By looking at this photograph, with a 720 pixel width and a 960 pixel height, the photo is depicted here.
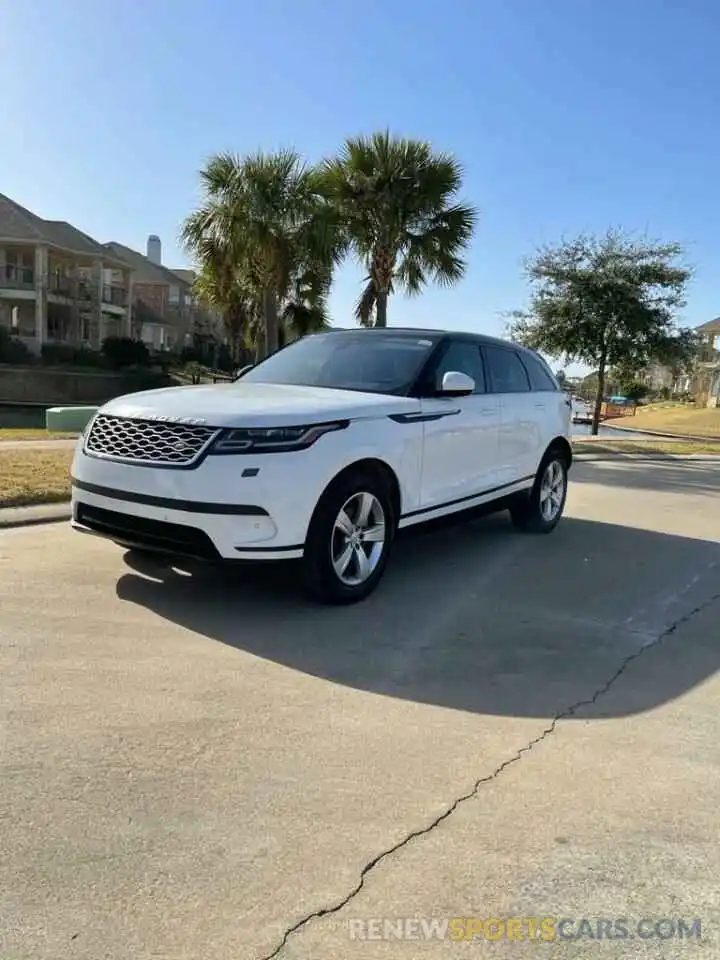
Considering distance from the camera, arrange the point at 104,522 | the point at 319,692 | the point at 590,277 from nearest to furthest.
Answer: the point at 319,692, the point at 104,522, the point at 590,277

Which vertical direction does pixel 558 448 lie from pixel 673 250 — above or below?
below

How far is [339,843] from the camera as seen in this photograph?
2.60 meters

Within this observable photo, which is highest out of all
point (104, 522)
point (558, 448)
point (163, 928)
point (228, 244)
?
point (228, 244)

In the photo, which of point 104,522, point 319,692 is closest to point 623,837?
point 319,692

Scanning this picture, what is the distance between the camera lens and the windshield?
582 cm

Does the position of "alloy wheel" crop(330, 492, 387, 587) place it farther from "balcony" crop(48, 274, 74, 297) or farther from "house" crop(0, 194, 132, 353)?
"balcony" crop(48, 274, 74, 297)

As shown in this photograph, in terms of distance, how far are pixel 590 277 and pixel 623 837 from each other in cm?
2000

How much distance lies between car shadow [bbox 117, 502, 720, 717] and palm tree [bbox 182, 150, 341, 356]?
11719mm

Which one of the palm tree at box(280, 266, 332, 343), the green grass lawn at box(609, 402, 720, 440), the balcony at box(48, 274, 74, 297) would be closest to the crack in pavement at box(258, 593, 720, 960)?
the palm tree at box(280, 266, 332, 343)

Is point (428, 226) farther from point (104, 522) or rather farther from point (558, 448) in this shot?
point (104, 522)

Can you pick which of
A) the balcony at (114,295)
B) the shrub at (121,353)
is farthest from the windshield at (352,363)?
the balcony at (114,295)

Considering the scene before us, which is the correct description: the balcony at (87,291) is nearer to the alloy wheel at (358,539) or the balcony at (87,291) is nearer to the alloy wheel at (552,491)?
the alloy wheel at (552,491)

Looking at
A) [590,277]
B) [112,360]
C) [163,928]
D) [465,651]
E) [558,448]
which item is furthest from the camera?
[112,360]

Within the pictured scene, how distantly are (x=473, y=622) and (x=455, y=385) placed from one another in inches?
68.1
